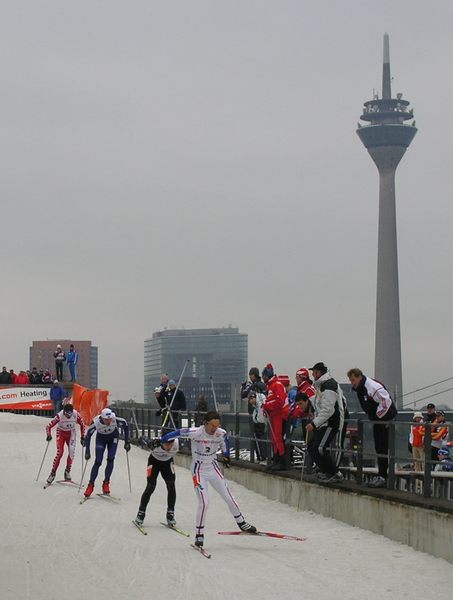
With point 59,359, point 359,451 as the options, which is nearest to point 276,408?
point 359,451

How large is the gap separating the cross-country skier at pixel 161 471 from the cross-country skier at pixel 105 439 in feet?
12.2

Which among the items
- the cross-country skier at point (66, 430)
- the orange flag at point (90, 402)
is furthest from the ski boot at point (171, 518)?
the orange flag at point (90, 402)

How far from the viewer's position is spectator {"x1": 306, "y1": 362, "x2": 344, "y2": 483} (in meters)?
18.8

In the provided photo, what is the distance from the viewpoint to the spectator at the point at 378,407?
17.4 metres

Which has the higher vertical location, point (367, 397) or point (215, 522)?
point (367, 397)

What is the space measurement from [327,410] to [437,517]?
13.3 feet

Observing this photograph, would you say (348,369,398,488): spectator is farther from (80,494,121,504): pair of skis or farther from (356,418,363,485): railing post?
(80,494,121,504): pair of skis

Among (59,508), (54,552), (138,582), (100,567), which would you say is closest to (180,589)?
(138,582)

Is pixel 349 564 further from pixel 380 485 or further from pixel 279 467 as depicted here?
pixel 279 467

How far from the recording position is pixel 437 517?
49.3 feet

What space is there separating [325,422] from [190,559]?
448 cm

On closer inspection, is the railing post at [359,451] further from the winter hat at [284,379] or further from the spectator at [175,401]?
the spectator at [175,401]

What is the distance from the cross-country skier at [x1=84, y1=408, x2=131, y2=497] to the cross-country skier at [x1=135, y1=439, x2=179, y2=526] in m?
3.73

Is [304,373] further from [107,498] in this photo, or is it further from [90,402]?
[90,402]
